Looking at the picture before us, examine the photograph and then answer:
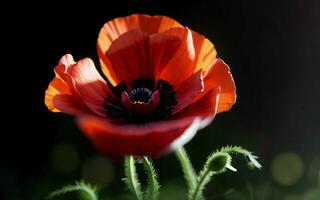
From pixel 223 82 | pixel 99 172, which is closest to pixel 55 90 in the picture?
pixel 223 82

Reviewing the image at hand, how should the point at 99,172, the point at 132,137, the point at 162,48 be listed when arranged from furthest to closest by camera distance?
the point at 99,172, the point at 162,48, the point at 132,137

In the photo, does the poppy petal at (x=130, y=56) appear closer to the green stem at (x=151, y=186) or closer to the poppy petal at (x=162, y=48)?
the poppy petal at (x=162, y=48)

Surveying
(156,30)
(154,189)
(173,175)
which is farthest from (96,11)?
(154,189)

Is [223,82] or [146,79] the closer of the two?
[223,82]

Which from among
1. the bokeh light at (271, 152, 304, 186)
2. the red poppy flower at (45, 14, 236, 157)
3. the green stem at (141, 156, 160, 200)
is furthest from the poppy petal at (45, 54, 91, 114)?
the bokeh light at (271, 152, 304, 186)

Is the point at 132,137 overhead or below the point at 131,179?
overhead

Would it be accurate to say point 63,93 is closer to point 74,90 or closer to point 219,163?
point 74,90
